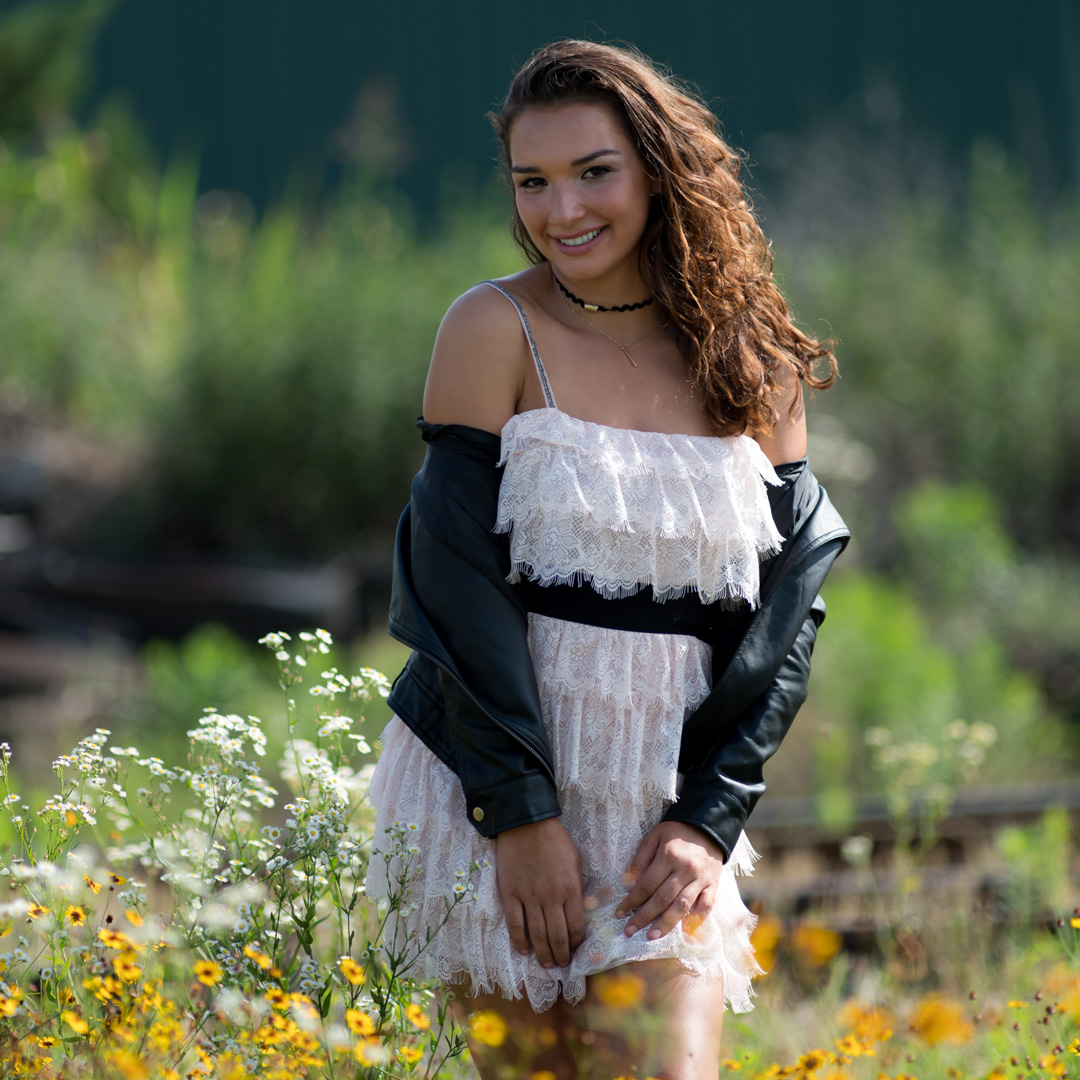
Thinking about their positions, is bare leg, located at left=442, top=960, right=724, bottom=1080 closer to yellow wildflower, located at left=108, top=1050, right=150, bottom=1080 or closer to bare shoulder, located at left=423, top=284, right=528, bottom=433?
yellow wildflower, located at left=108, top=1050, right=150, bottom=1080

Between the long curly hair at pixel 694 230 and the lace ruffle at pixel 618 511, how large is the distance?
0.17m

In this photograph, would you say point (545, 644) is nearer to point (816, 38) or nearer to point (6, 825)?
point (6, 825)

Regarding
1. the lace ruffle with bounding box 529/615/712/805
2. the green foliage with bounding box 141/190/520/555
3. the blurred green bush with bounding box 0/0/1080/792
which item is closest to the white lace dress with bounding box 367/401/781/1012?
the lace ruffle with bounding box 529/615/712/805

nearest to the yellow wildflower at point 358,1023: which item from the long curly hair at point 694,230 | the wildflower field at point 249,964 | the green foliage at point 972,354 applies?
the wildflower field at point 249,964

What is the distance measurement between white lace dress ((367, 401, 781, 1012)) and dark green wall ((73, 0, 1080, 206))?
982cm

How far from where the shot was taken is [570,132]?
2.14 meters

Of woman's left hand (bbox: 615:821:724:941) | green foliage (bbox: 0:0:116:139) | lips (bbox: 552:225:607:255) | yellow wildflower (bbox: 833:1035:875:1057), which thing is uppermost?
green foliage (bbox: 0:0:116:139)

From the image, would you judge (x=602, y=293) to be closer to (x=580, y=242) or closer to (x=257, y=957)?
(x=580, y=242)

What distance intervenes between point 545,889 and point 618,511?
63 cm

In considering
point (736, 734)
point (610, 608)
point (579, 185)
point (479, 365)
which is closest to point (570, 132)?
point (579, 185)

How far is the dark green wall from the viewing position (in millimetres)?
11430

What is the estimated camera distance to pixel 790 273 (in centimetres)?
867

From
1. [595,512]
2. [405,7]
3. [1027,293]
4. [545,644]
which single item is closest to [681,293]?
[595,512]

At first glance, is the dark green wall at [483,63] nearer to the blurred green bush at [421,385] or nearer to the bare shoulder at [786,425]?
the blurred green bush at [421,385]
